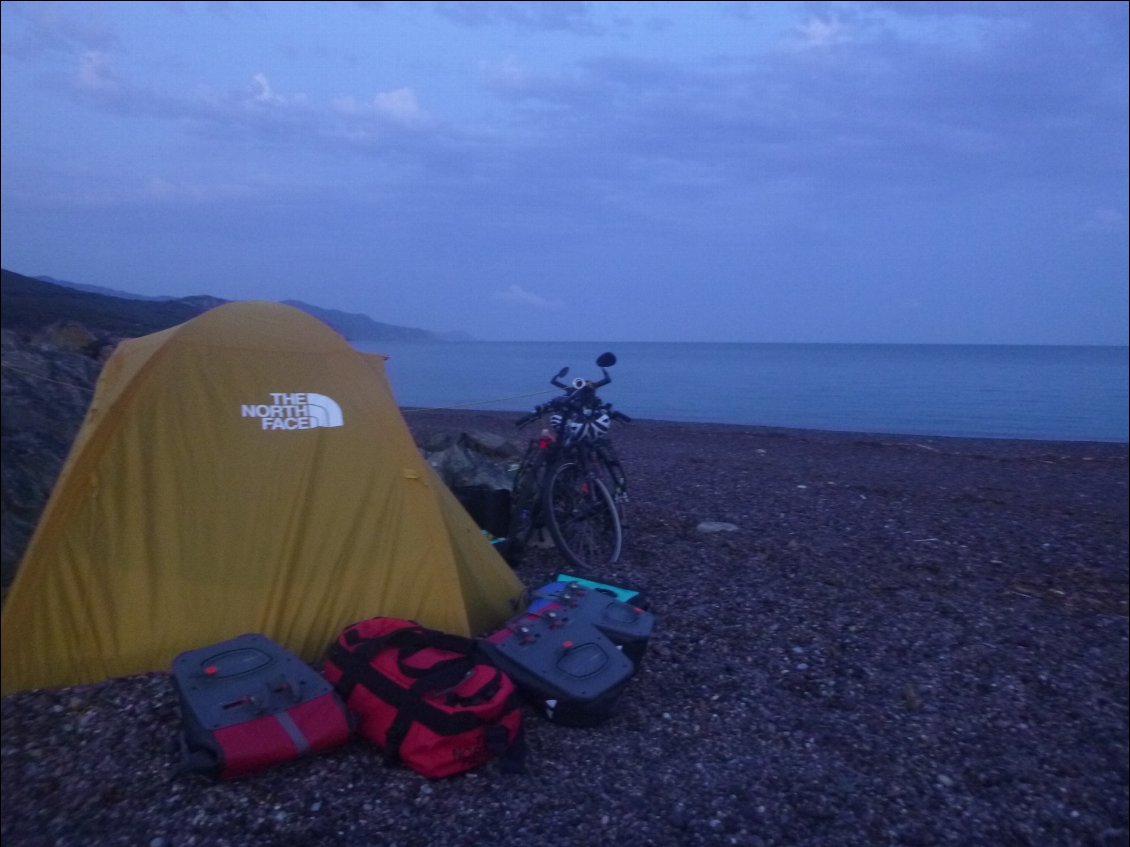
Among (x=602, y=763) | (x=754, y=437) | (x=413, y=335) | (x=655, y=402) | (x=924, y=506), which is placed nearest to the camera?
(x=602, y=763)

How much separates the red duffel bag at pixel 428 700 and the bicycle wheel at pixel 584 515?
A: 2792mm

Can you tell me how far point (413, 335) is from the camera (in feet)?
79.3

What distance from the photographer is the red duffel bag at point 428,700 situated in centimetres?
381

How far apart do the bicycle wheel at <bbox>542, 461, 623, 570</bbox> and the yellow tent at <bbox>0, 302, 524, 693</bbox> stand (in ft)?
5.44

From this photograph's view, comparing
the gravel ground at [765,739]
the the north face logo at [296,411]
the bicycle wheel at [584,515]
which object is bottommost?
the gravel ground at [765,739]

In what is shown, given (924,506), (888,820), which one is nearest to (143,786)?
(888,820)

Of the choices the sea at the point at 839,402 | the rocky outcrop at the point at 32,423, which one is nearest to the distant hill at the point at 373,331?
the sea at the point at 839,402

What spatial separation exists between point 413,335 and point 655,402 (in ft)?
28.2

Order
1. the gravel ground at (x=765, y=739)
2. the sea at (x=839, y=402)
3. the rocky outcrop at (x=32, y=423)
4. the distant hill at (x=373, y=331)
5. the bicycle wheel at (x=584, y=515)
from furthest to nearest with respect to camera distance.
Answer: the sea at (x=839, y=402), the distant hill at (x=373, y=331), the bicycle wheel at (x=584, y=515), the rocky outcrop at (x=32, y=423), the gravel ground at (x=765, y=739)

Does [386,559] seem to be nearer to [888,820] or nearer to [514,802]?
[514,802]

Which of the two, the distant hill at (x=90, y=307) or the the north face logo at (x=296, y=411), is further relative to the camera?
the distant hill at (x=90, y=307)

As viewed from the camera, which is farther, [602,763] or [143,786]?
[602,763]

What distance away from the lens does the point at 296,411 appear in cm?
502

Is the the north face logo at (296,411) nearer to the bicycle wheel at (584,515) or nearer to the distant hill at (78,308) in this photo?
the distant hill at (78,308)
